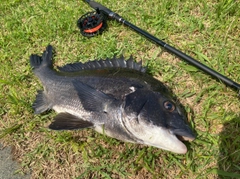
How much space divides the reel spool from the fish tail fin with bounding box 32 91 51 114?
140 cm

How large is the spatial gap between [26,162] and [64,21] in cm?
269

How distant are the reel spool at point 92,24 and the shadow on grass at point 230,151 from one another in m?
2.62

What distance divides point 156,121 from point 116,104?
20.9 inches

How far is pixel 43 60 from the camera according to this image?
4.09 meters

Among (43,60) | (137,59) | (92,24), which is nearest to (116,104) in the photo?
(137,59)

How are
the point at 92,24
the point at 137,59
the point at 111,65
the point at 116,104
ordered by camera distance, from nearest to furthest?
the point at 116,104 → the point at 111,65 → the point at 137,59 → the point at 92,24

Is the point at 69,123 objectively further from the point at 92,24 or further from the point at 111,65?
the point at 92,24

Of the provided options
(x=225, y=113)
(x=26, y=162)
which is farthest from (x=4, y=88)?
(x=225, y=113)

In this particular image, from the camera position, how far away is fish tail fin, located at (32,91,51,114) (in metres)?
3.65

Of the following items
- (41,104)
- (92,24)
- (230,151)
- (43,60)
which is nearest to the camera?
(230,151)

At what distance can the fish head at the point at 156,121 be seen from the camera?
105 inches

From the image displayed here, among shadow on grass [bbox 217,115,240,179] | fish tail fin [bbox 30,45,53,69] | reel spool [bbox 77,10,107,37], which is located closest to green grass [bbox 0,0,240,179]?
shadow on grass [bbox 217,115,240,179]

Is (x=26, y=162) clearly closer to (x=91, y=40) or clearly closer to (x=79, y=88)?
(x=79, y=88)

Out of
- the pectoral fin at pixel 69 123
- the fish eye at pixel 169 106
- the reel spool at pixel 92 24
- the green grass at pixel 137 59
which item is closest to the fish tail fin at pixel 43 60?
the green grass at pixel 137 59
